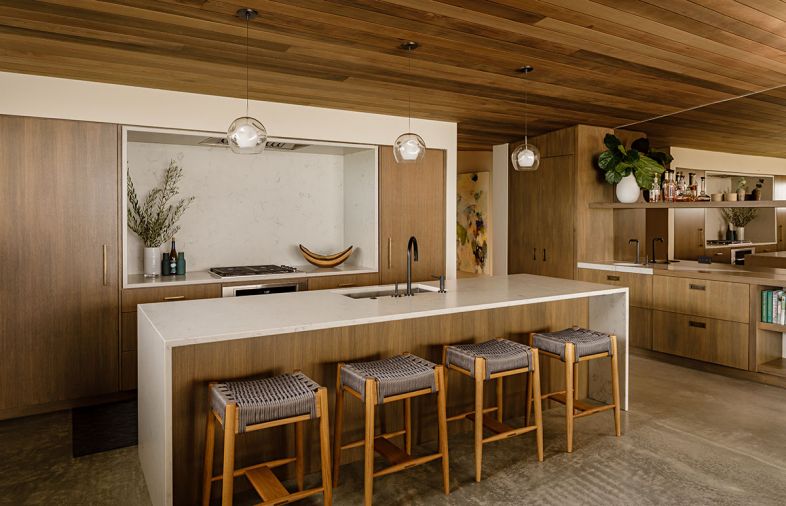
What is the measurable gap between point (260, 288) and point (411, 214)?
172 cm

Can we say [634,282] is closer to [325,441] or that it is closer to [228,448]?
[325,441]

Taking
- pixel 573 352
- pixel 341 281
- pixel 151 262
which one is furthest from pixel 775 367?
pixel 151 262

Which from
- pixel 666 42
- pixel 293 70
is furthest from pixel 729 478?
pixel 293 70

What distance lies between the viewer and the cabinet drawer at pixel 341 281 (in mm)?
5016

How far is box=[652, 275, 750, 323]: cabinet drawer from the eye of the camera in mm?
4660

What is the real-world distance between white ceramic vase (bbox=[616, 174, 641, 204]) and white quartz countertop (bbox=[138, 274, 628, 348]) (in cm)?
236

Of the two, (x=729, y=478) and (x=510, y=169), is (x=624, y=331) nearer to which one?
(x=729, y=478)

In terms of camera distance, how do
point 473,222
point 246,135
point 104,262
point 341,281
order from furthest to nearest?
1. point 473,222
2. point 341,281
3. point 104,262
4. point 246,135

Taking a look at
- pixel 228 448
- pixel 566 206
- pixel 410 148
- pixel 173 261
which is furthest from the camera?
pixel 566 206

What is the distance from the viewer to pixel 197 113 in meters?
4.50

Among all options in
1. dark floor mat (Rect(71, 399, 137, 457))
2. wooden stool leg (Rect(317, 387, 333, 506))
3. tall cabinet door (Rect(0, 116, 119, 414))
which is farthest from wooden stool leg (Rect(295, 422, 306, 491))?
tall cabinet door (Rect(0, 116, 119, 414))

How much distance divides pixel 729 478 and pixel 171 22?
3786 millimetres

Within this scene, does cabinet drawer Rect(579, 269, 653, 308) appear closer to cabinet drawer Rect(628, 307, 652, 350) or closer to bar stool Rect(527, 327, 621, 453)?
cabinet drawer Rect(628, 307, 652, 350)

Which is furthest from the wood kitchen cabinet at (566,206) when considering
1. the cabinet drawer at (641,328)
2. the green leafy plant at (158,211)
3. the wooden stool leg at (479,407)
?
the green leafy plant at (158,211)
